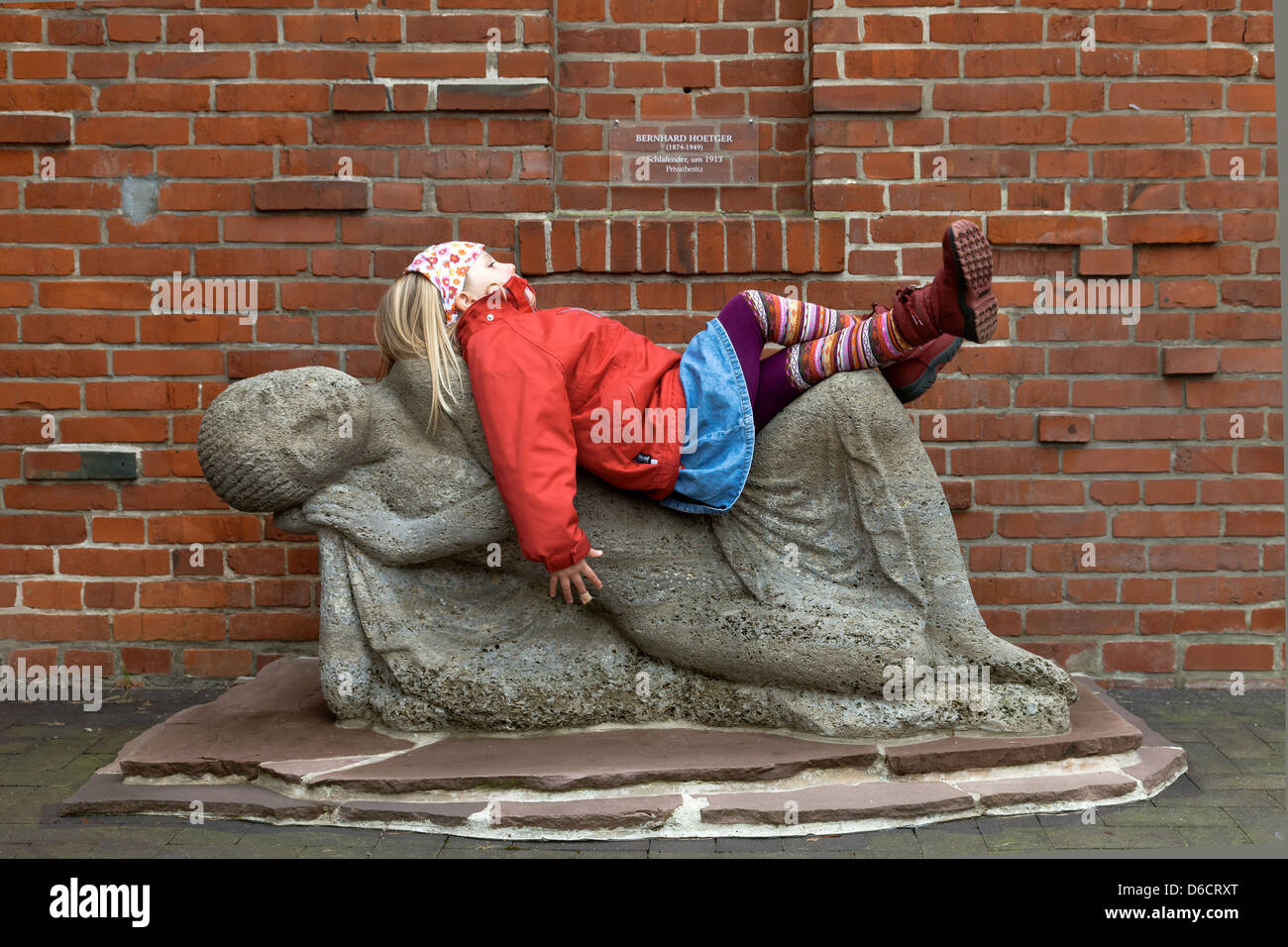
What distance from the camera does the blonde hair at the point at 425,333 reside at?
3.68 metres

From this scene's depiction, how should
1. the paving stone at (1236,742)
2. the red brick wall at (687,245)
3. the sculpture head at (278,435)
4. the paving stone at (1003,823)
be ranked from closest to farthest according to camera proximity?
the paving stone at (1003,823)
the sculpture head at (278,435)
the paving stone at (1236,742)
the red brick wall at (687,245)

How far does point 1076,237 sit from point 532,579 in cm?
238

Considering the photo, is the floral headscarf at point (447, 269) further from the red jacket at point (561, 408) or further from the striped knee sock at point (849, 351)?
the striped knee sock at point (849, 351)

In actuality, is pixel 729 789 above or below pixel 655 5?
Answer: below

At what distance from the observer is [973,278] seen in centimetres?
343

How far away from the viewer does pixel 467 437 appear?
3.73m

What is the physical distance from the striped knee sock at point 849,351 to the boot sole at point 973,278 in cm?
20

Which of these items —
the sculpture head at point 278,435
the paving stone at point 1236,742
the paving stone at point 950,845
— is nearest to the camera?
the paving stone at point 950,845

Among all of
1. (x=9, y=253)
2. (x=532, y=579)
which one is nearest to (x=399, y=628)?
(x=532, y=579)

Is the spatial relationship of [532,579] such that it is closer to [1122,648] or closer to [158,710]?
[158,710]

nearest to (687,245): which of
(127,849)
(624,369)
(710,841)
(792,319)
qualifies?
(792,319)

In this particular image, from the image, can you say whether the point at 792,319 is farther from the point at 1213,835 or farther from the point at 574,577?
the point at 1213,835

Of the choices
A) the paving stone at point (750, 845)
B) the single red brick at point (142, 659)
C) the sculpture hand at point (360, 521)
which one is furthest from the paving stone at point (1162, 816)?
the single red brick at point (142, 659)

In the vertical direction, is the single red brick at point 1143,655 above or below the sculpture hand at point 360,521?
below
